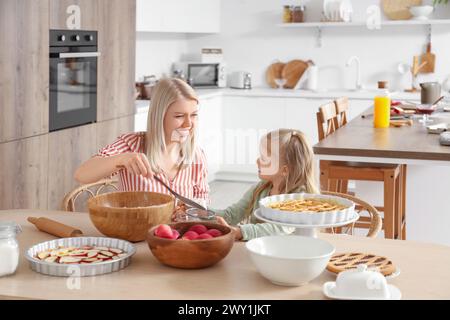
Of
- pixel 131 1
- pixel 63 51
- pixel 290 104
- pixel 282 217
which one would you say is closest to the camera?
pixel 282 217

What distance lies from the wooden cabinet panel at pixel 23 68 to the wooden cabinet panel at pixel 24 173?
2.0 inches

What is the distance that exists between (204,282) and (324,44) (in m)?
5.57

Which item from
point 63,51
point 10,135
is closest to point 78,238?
point 10,135

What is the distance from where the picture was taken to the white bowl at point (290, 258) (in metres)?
1.53

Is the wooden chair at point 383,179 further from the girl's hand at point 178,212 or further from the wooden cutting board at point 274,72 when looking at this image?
the wooden cutting board at point 274,72

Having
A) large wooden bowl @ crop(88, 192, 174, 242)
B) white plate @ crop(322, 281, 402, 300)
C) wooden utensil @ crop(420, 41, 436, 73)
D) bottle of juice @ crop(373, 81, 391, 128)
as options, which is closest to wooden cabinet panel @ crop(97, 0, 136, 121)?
bottle of juice @ crop(373, 81, 391, 128)

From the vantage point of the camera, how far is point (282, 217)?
1736 millimetres

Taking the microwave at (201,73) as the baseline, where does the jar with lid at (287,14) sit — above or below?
above

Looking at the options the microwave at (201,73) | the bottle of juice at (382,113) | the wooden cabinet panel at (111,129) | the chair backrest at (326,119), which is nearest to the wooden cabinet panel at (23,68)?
the wooden cabinet panel at (111,129)

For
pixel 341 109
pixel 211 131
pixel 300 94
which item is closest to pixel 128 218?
pixel 341 109

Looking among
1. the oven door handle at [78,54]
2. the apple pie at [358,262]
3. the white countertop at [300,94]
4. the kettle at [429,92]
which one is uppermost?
the oven door handle at [78,54]

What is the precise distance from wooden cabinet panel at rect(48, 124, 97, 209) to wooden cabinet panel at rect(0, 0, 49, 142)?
142 mm
